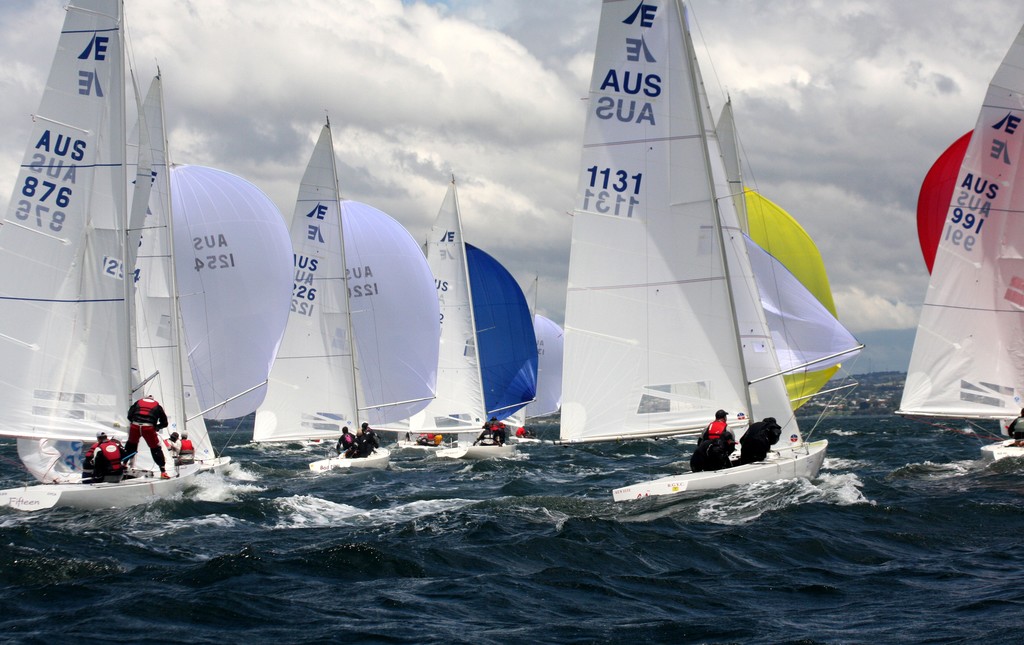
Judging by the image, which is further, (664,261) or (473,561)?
(664,261)

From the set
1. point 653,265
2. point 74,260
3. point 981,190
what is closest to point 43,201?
point 74,260

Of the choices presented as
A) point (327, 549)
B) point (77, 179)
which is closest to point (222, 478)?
point (77, 179)

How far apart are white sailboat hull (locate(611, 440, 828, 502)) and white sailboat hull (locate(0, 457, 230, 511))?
6384 mm

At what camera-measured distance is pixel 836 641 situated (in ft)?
26.3

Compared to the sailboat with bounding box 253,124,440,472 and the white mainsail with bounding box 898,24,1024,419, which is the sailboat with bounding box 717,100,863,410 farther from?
the sailboat with bounding box 253,124,440,472

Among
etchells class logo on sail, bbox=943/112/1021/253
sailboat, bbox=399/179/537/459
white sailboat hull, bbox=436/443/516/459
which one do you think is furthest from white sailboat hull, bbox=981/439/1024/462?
sailboat, bbox=399/179/537/459

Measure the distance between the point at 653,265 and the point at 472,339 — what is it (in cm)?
1849

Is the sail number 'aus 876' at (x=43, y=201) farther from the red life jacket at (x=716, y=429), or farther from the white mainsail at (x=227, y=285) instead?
the red life jacket at (x=716, y=429)

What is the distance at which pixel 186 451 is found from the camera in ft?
61.5

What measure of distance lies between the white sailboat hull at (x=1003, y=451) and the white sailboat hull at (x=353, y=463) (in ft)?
42.5

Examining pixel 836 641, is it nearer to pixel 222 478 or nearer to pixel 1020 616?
pixel 1020 616

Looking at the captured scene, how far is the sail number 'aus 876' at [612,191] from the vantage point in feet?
50.0

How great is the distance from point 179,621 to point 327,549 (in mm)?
2931

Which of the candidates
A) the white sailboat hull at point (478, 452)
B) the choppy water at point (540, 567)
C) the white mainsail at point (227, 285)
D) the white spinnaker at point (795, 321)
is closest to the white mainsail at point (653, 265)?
the choppy water at point (540, 567)
